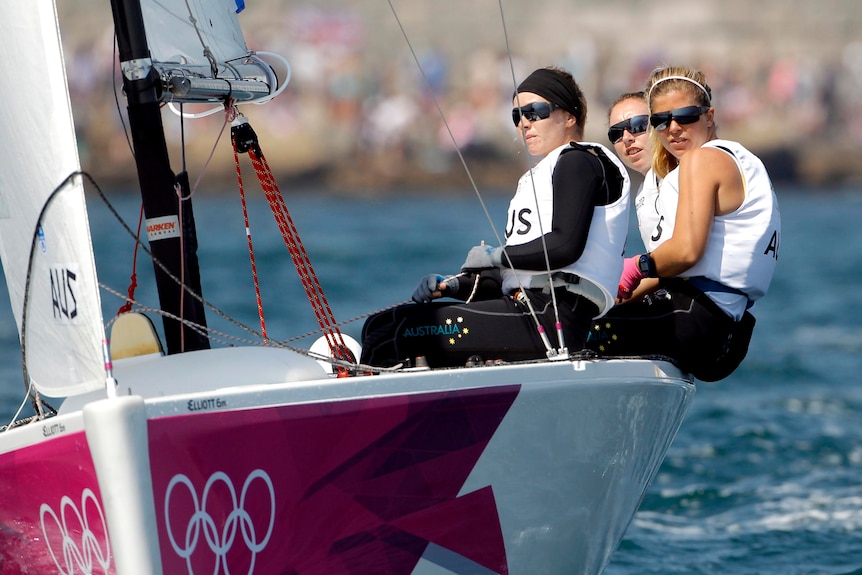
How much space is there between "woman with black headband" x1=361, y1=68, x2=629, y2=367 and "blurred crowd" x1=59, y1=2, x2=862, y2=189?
22.2 meters

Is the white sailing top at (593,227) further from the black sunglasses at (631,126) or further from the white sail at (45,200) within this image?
the white sail at (45,200)

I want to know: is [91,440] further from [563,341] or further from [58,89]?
[563,341]

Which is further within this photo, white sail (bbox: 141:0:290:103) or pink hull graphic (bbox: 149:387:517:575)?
white sail (bbox: 141:0:290:103)

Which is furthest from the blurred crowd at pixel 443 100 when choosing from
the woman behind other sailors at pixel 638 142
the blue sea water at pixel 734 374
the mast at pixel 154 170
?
the mast at pixel 154 170

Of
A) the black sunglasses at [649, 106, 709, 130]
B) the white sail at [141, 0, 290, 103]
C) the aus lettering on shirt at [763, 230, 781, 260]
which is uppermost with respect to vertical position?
the white sail at [141, 0, 290, 103]

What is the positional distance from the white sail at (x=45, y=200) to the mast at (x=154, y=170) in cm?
45

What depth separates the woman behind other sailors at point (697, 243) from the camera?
3.62 m

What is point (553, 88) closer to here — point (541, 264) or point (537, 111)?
point (537, 111)

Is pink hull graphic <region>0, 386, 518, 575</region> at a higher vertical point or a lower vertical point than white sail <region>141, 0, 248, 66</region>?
lower

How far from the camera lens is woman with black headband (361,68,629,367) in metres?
3.42

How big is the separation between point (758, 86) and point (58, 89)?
2536cm

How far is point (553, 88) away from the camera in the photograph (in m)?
3.55

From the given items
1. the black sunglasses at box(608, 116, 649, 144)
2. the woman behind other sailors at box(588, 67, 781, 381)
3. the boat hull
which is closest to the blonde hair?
the woman behind other sailors at box(588, 67, 781, 381)

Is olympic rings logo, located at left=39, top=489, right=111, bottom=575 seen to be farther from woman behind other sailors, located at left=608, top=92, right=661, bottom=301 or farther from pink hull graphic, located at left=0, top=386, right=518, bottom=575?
woman behind other sailors, located at left=608, top=92, right=661, bottom=301
